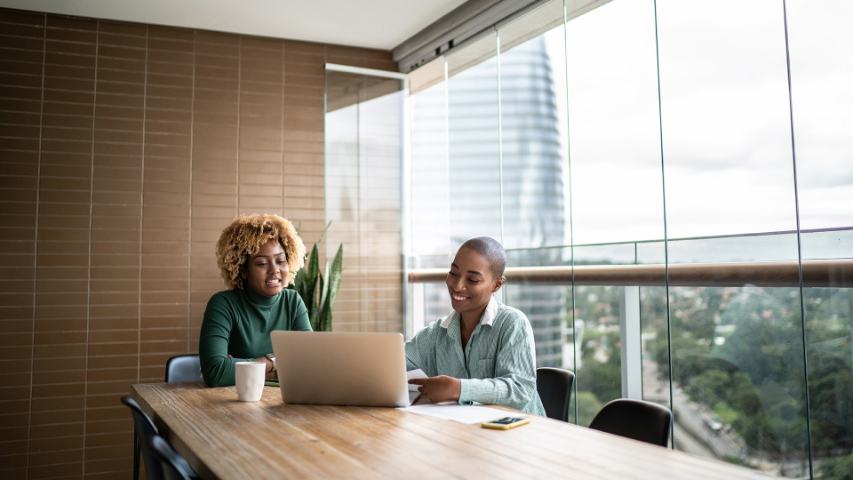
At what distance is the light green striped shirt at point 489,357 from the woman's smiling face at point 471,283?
0.05m

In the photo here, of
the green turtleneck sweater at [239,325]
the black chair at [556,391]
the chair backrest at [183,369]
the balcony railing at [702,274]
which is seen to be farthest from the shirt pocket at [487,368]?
the chair backrest at [183,369]

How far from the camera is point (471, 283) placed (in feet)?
8.32

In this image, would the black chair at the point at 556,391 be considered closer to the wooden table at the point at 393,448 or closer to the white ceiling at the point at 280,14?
the wooden table at the point at 393,448

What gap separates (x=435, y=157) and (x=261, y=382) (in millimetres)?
2835

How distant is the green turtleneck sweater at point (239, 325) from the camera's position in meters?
2.72

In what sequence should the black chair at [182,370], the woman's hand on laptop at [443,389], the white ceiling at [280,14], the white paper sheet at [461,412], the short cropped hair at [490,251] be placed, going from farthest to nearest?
1. the white ceiling at [280,14]
2. the black chair at [182,370]
3. the short cropped hair at [490,251]
4. the woman's hand on laptop at [443,389]
5. the white paper sheet at [461,412]

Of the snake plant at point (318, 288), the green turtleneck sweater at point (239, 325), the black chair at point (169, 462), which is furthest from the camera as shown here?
the snake plant at point (318, 288)

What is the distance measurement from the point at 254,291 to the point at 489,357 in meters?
1.22

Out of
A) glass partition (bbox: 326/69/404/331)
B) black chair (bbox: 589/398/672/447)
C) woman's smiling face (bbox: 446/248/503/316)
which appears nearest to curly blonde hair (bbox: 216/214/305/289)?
woman's smiling face (bbox: 446/248/503/316)

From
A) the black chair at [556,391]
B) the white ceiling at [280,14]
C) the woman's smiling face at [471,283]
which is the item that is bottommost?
the black chair at [556,391]

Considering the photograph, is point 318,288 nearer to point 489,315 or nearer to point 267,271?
point 267,271

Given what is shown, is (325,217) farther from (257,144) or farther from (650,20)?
(650,20)

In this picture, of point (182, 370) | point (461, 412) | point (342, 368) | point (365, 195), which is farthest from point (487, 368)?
point (365, 195)

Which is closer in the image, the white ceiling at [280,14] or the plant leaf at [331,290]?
the white ceiling at [280,14]
